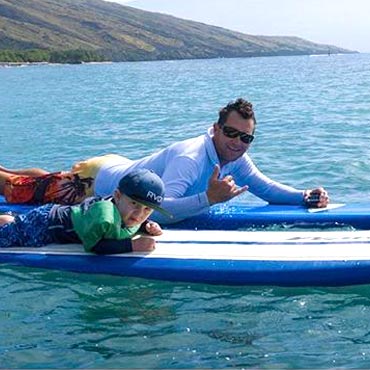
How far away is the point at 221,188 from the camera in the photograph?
6176 mm

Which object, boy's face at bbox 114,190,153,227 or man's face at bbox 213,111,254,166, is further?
man's face at bbox 213,111,254,166

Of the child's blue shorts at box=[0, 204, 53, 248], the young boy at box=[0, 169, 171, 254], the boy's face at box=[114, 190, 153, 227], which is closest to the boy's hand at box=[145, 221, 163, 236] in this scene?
the young boy at box=[0, 169, 171, 254]

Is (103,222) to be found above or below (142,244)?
above

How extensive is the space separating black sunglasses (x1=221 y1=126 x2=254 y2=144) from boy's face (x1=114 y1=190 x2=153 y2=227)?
1053 mm

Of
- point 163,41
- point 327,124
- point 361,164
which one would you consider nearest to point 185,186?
point 361,164

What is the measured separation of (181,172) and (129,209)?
842mm

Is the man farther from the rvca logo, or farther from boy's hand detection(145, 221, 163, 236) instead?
the rvca logo

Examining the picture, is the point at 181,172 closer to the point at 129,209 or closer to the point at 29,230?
the point at 129,209

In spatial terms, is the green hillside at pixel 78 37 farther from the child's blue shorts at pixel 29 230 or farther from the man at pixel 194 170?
the child's blue shorts at pixel 29 230

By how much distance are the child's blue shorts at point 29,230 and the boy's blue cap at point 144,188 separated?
1011 mm

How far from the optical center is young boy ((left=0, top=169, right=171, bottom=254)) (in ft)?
18.3

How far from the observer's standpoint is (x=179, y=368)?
4523 millimetres

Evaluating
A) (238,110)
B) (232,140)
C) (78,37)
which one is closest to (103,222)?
(232,140)

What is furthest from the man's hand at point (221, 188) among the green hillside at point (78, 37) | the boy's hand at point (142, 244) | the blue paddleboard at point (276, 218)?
the green hillside at point (78, 37)
